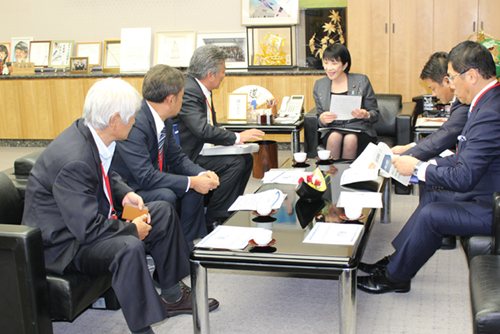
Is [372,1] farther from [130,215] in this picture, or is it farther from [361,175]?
[130,215]

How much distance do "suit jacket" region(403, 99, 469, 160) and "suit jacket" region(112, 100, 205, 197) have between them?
1.61 m

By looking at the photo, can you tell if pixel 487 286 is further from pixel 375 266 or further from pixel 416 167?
pixel 375 266

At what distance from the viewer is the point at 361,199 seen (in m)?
2.72

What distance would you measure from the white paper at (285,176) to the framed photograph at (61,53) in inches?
211

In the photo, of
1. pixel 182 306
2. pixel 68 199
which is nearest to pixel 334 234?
pixel 182 306


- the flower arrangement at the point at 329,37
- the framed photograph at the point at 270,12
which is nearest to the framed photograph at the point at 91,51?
the framed photograph at the point at 270,12

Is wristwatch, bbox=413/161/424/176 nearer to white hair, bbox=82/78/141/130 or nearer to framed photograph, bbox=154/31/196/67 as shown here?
white hair, bbox=82/78/141/130

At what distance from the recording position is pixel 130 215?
95.5 inches

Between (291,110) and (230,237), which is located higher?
(291,110)

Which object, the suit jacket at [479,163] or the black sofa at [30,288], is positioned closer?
the black sofa at [30,288]

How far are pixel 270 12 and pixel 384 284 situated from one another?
15.2 ft

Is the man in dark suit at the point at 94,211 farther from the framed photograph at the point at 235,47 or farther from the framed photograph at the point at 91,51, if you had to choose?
the framed photograph at the point at 91,51

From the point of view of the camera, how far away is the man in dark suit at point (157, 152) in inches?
119

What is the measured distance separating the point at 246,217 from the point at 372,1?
423cm
